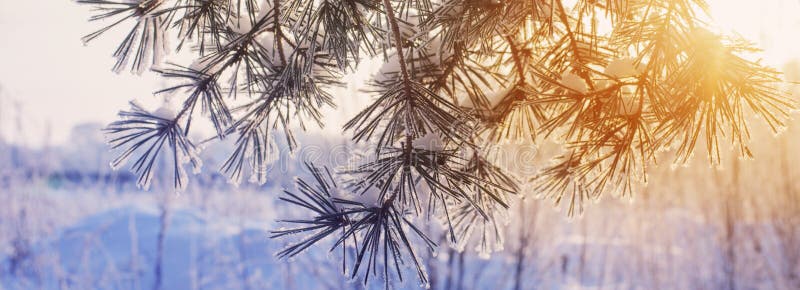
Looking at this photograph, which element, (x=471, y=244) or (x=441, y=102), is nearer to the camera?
(x=441, y=102)

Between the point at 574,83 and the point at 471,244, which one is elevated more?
the point at 574,83

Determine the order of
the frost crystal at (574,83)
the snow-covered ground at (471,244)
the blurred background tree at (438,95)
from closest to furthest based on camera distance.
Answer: the blurred background tree at (438,95) → the frost crystal at (574,83) → the snow-covered ground at (471,244)

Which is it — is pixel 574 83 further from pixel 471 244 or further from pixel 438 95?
pixel 471 244

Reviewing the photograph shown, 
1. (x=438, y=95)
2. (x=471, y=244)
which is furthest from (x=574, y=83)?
(x=471, y=244)

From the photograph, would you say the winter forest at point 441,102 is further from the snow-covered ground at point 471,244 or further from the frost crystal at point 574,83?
the snow-covered ground at point 471,244

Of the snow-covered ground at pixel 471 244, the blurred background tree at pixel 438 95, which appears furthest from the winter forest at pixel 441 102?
the snow-covered ground at pixel 471 244

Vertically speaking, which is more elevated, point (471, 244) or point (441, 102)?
point (441, 102)

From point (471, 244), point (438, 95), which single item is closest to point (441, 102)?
point (438, 95)

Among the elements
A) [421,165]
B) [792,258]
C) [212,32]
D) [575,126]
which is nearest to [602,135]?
[575,126]

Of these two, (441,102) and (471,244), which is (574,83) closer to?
(441,102)

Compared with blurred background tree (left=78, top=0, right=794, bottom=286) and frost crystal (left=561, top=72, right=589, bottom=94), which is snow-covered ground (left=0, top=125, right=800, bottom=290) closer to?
blurred background tree (left=78, top=0, right=794, bottom=286)

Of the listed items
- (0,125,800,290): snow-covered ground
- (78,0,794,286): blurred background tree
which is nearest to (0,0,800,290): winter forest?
(78,0,794,286): blurred background tree
